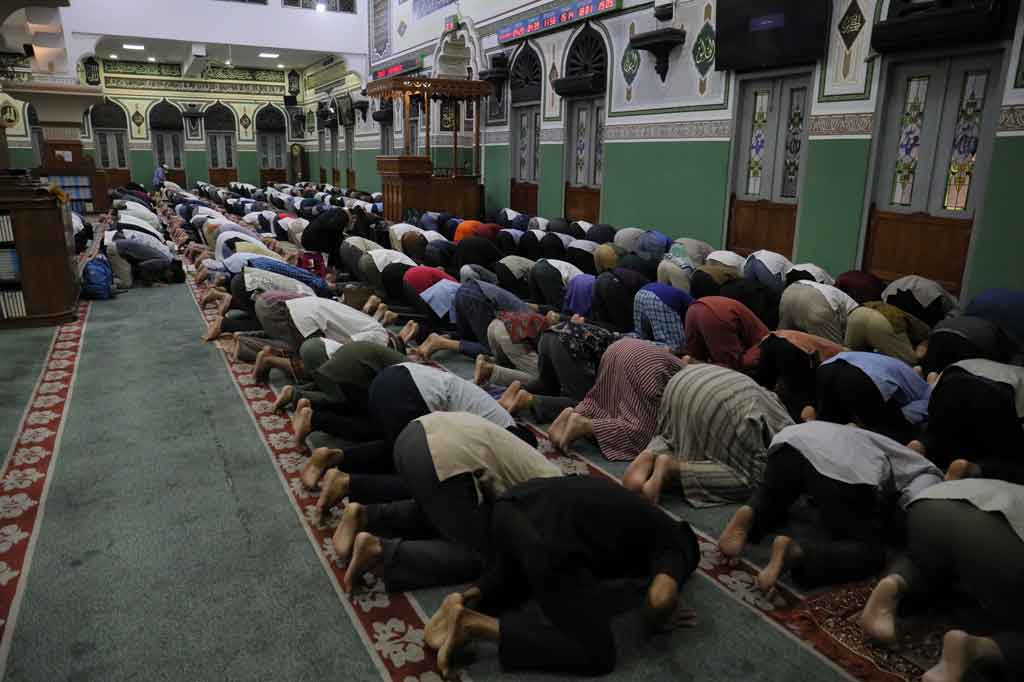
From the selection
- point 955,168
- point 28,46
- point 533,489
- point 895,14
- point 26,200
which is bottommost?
point 533,489

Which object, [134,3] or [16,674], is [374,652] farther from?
[134,3]

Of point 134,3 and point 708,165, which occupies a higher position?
point 134,3

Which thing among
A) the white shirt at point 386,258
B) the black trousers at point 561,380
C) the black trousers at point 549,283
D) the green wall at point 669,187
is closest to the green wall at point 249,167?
the green wall at point 669,187

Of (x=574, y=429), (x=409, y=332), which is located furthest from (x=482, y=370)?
(x=409, y=332)

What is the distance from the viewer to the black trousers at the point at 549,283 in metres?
4.77

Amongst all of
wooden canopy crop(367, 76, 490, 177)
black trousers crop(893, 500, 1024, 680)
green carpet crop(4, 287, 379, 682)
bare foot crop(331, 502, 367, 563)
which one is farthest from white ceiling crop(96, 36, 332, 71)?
black trousers crop(893, 500, 1024, 680)

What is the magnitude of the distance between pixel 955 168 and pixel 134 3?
13016 millimetres

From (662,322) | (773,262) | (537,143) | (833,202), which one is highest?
(537,143)

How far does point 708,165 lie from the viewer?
6262mm

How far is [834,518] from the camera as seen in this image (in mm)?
2107

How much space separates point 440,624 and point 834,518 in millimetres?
1180

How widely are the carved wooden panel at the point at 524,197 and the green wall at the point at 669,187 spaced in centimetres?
151

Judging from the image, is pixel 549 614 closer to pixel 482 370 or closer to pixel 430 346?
pixel 482 370

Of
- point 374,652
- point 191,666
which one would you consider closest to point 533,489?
point 374,652
